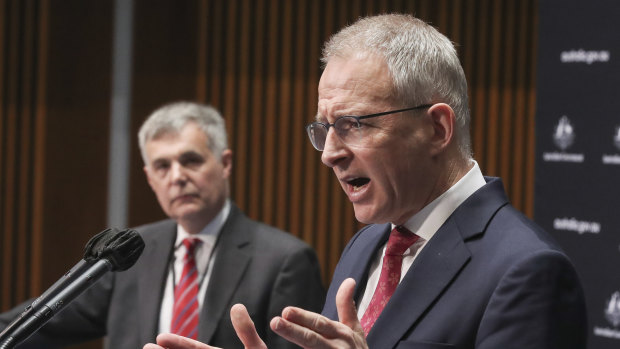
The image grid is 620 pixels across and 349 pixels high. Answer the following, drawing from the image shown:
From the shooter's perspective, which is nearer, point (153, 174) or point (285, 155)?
point (153, 174)

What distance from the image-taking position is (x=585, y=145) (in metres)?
3.04

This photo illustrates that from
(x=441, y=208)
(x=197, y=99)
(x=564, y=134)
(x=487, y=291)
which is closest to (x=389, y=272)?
(x=441, y=208)

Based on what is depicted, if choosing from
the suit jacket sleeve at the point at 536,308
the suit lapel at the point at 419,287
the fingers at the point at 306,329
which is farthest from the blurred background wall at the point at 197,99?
the fingers at the point at 306,329

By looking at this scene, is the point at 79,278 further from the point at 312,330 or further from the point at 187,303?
the point at 187,303

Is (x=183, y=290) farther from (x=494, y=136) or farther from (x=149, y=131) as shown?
(x=494, y=136)

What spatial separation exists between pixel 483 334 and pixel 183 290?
5.80ft

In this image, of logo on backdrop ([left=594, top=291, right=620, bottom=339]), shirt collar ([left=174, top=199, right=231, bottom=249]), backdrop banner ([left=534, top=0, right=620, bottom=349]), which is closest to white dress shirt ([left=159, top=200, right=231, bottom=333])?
shirt collar ([left=174, top=199, right=231, bottom=249])

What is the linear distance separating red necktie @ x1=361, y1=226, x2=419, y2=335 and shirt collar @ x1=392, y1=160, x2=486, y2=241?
29 millimetres

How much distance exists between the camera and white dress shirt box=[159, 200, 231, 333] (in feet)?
10.5

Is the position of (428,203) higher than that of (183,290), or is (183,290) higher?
(428,203)

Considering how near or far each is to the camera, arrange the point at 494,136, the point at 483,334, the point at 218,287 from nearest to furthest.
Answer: the point at 483,334 < the point at 218,287 < the point at 494,136

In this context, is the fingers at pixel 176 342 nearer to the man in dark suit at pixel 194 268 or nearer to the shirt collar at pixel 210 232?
the man in dark suit at pixel 194 268

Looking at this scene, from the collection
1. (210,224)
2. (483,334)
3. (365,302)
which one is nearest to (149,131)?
(210,224)

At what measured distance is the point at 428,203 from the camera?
191 cm
